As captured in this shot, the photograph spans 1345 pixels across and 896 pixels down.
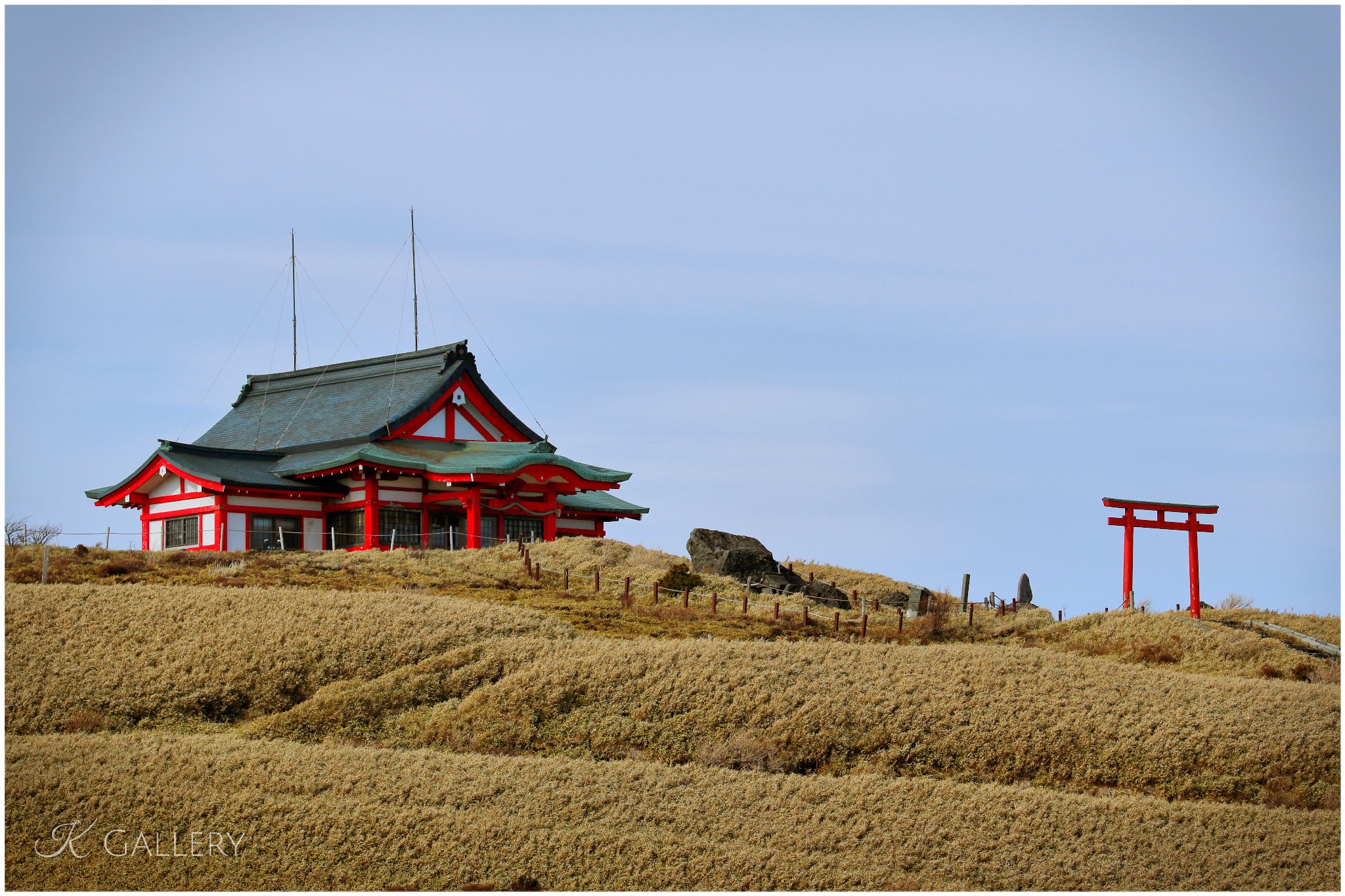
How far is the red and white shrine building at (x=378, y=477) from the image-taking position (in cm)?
4156

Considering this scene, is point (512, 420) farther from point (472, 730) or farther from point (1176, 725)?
point (1176, 725)

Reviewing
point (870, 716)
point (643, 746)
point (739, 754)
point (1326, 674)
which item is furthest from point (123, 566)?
point (1326, 674)

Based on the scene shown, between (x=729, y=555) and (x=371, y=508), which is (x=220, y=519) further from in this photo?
(x=729, y=555)

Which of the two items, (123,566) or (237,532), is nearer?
(123,566)

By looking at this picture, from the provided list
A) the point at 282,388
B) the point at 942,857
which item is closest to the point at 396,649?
the point at 942,857

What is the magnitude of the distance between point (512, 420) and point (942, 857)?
33093mm

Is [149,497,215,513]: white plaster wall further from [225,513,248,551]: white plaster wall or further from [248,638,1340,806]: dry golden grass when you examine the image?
[248,638,1340,806]: dry golden grass

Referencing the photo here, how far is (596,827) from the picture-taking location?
18.6m

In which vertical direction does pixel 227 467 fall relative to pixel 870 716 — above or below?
above

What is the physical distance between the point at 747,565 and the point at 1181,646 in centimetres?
1276

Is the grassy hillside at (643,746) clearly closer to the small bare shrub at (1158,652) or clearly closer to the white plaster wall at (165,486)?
the small bare shrub at (1158,652)

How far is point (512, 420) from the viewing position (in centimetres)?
4903

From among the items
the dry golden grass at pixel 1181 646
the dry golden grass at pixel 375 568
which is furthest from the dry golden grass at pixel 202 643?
the dry golden grass at pixel 1181 646

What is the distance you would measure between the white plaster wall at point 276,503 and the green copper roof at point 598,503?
890 centimetres
